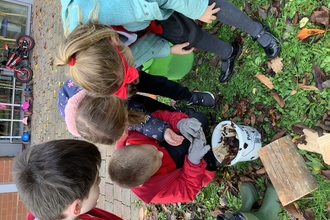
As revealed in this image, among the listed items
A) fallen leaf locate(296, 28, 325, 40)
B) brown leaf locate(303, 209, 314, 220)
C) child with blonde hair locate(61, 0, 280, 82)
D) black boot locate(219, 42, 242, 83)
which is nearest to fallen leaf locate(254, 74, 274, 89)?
child with blonde hair locate(61, 0, 280, 82)

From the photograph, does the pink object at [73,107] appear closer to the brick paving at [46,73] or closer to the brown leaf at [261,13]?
the brown leaf at [261,13]

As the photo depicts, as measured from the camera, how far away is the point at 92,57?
172 centimetres

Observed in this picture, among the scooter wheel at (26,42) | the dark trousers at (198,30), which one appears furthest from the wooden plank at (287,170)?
the scooter wheel at (26,42)

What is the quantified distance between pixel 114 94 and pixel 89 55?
0.32 metres

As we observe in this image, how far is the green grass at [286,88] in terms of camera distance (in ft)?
7.01

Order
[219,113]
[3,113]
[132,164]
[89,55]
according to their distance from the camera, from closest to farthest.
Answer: [89,55], [132,164], [219,113], [3,113]

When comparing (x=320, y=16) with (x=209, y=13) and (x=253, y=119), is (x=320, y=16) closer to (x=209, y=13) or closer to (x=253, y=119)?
(x=209, y=13)

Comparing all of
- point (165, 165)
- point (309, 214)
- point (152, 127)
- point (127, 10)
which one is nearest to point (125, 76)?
point (127, 10)

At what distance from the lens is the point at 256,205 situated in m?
2.50

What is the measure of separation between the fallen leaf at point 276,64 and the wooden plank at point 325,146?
0.68 metres

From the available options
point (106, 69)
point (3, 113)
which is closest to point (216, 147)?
point (106, 69)

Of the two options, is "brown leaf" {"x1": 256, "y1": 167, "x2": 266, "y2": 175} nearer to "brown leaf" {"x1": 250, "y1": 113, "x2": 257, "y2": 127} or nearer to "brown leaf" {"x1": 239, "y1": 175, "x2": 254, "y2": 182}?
"brown leaf" {"x1": 239, "y1": 175, "x2": 254, "y2": 182}

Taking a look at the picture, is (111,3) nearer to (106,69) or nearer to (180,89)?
(106,69)

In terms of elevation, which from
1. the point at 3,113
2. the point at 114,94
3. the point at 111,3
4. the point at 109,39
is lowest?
the point at 3,113
